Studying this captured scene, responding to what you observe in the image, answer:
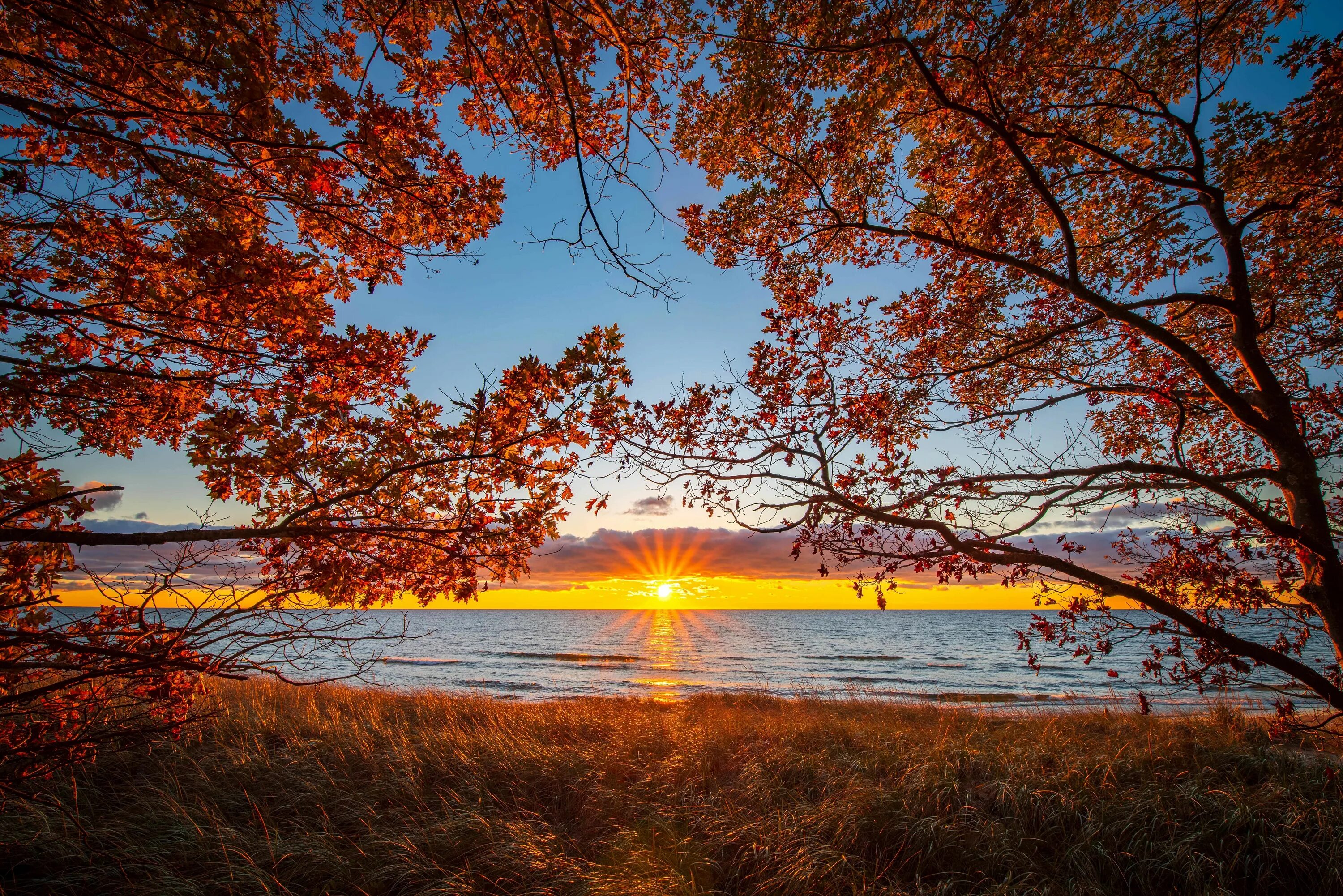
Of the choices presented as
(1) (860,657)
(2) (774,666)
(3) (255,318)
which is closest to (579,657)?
(2) (774,666)

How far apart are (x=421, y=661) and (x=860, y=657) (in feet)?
101

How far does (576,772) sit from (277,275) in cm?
646

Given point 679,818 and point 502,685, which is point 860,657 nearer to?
point 502,685

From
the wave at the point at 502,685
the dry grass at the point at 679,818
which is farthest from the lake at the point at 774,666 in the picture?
the dry grass at the point at 679,818

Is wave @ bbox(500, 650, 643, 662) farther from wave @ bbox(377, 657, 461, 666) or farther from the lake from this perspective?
wave @ bbox(377, 657, 461, 666)

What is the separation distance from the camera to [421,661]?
110 feet

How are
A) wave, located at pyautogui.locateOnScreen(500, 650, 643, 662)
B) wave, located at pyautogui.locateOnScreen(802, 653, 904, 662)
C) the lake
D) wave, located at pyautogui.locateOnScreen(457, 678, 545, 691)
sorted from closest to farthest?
the lake → wave, located at pyautogui.locateOnScreen(457, 678, 545, 691) → wave, located at pyautogui.locateOnScreen(500, 650, 643, 662) → wave, located at pyautogui.locateOnScreen(802, 653, 904, 662)

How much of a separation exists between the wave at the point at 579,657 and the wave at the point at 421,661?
14.2ft

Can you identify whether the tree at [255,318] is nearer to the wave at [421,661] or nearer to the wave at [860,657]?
the wave at [421,661]

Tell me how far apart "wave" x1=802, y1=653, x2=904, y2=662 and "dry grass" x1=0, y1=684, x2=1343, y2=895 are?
94.6ft

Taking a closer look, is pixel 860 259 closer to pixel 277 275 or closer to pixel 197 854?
pixel 277 275

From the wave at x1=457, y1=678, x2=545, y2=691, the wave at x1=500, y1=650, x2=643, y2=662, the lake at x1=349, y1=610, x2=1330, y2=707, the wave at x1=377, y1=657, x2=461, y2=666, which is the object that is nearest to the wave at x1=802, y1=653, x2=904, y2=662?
the lake at x1=349, y1=610, x2=1330, y2=707

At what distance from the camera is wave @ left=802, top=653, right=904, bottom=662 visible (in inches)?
1361

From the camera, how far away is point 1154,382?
15.6 ft
